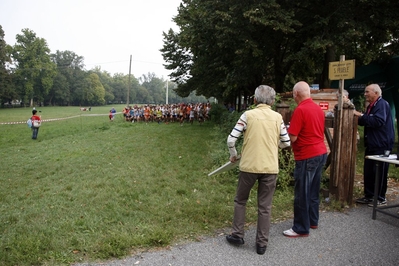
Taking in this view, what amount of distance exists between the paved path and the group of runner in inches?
859

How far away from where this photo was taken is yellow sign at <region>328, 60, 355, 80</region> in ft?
17.5

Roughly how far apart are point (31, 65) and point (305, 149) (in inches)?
3551

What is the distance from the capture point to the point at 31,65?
81.8 meters

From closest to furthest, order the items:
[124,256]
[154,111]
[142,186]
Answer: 1. [124,256]
2. [142,186]
3. [154,111]

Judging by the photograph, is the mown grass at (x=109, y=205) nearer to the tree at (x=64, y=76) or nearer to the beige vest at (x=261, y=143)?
the beige vest at (x=261, y=143)

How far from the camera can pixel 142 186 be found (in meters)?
6.86

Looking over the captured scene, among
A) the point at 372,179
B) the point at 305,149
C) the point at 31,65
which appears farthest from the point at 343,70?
the point at 31,65

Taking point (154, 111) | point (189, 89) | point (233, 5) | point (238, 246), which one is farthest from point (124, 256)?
point (189, 89)

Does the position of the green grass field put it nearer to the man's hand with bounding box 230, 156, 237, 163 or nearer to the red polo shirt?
the man's hand with bounding box 230, 156, 237, 163

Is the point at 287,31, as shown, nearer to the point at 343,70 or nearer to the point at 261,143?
the point at 343,70

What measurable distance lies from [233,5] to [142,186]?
31.0 feet

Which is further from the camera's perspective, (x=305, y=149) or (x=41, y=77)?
(x=41, y=77)

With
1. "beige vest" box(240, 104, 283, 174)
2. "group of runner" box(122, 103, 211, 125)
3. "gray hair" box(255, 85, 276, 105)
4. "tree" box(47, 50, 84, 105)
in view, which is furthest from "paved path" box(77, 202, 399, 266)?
"tree" box(47, 50, 84, 105)

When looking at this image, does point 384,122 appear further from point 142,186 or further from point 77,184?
point 77,184
